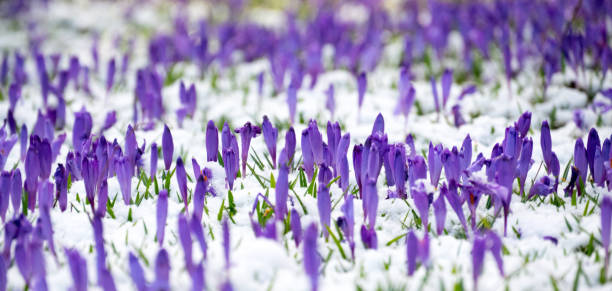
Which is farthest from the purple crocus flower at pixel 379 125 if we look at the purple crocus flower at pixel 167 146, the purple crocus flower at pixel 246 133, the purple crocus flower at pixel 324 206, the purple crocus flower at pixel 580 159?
the purple crocus flower at pixel 167 146

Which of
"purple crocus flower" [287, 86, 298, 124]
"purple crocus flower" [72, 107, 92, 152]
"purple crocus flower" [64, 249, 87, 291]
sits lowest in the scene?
"purple crocus flower" [64, 249, 87, 291]

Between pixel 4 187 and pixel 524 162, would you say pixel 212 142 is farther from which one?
pixel 524 162

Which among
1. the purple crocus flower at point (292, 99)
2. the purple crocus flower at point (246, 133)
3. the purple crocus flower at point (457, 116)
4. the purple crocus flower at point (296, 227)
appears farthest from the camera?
the purple crocus flower at point (457, 116)

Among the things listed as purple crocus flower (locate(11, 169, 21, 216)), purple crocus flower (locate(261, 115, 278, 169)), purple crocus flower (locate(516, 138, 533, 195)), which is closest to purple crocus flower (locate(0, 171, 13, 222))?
purple crocus flower (locate(11, 169, 21, 216))

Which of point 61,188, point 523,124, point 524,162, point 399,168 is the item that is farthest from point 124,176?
point 523,124

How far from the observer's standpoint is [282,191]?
1.88 metres

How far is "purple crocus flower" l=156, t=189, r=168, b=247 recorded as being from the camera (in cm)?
182

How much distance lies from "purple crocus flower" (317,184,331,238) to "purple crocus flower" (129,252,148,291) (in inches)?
23.8

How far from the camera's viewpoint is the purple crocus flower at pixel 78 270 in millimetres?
1498

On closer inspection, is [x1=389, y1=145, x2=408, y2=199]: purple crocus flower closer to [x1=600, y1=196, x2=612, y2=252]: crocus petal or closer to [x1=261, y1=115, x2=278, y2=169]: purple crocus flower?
[x1=261, y1=115, x2=278, y2=169]: purple crocus flower

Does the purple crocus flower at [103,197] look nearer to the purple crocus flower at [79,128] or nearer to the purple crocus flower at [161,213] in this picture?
the purple crocus flower at [161,213]

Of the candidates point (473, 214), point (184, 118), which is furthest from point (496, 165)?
point (184, 118)

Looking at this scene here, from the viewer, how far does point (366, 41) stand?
4906 mm

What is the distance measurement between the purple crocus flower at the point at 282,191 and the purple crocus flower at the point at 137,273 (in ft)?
1.76
